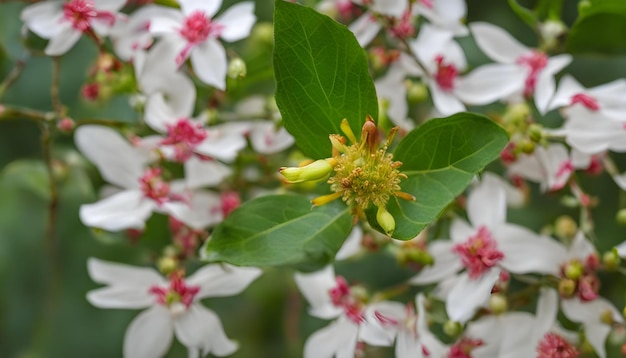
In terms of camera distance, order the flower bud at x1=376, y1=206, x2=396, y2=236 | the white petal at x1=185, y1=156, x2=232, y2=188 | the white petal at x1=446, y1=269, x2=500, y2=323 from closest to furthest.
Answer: the flower bud at x1=376, y1=206, x2=396, y2=236
the white petal at x1=446, y1=269, x2=500, y2=323
the white petal at x1=185, y1=156, x2=232, y2=188

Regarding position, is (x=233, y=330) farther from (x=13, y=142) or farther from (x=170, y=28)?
(x=170, y=28)

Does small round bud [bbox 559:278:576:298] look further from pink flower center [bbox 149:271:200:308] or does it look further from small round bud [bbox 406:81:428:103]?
pink flower center [bbox 149:271:200:308]

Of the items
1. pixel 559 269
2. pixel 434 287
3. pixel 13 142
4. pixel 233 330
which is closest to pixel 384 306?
pixel 434 287

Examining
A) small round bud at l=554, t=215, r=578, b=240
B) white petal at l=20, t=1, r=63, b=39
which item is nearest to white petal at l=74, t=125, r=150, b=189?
white petal at l=20, t=1, r=63, b=39

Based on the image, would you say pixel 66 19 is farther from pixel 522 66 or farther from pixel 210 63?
pixel 522 66

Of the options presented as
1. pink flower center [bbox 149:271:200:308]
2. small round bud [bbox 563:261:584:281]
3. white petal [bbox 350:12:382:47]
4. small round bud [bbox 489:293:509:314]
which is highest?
white petal [bbox 350:12:382:47]

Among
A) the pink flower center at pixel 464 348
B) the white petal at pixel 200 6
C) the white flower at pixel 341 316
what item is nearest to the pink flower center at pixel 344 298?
the white flower at pixel 341 316

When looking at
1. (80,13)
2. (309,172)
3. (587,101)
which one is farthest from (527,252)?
(80,13)
